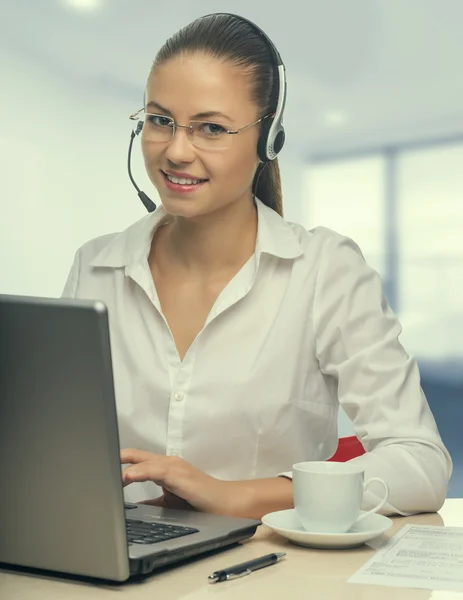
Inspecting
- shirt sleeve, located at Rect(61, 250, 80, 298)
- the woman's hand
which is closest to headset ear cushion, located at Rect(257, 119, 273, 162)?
shirt sleeve, located at Rect(61, 250, 80, 298)

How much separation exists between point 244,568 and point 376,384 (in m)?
0.67

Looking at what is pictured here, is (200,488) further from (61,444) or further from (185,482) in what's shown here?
(61,444)

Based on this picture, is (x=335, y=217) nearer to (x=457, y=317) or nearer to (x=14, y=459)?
(x=457, y=317)

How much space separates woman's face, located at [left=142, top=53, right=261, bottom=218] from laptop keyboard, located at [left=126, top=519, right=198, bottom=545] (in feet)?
2.32

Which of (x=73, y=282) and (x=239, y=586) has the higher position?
(x=73, y=282)

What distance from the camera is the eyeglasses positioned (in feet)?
5.39

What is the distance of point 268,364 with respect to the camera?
5.54ft

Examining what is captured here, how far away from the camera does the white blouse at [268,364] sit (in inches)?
65.5

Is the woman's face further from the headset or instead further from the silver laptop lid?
the silver laptop lid

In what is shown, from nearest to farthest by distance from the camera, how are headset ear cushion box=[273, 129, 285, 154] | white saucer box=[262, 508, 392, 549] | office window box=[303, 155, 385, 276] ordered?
white saucer box=[262, 508, 392, 549], headset ear cushion box=[273, 129, 285, 154], office window box=[303, 155, 385, 276]

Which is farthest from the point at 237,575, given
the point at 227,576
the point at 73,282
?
the point at 73,282

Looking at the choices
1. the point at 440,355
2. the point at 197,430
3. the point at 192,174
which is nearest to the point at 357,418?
the point at 197,430

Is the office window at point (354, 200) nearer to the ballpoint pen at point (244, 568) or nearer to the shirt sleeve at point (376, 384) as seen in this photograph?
the shirt sleeve at point (376, 384)

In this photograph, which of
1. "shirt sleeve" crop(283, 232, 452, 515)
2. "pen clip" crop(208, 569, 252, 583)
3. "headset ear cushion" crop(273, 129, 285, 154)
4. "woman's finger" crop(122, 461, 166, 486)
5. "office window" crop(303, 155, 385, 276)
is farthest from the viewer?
"office window" crop(303, 155, 385, 276)
